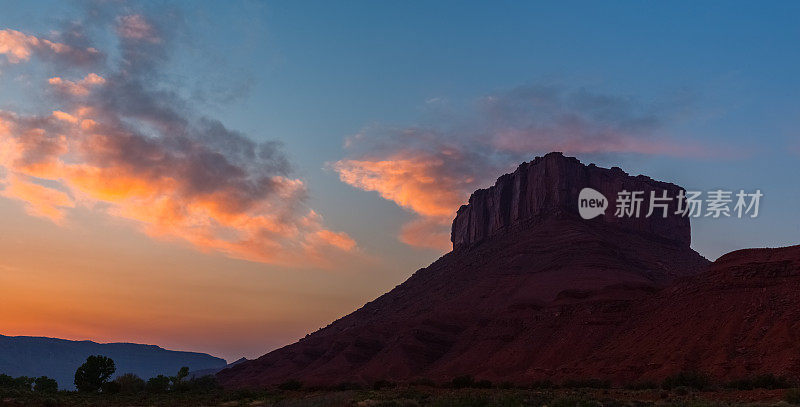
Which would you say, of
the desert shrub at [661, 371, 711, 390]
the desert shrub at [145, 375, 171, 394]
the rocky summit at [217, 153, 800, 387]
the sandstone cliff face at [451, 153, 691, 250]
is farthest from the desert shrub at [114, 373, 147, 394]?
the sandstone cliff face at [451, 153, 691, 250]

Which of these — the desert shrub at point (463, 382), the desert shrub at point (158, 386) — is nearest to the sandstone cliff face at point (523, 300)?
the desert shrub at point (463, 382)

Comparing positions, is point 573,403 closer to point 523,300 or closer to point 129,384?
point 129,384

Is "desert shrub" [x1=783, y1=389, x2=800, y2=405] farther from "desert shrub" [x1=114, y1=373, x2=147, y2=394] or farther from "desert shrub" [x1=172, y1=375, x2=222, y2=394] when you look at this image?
"desert shrub" [x1=114, y1=373, x2=147, y2=394]

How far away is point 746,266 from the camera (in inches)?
2525

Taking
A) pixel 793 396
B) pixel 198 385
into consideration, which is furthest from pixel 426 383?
pixel 793 396

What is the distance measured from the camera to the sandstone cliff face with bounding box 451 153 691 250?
456 feet

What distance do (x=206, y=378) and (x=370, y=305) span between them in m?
71.0

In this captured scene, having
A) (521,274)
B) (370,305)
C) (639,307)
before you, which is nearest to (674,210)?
(521,274)

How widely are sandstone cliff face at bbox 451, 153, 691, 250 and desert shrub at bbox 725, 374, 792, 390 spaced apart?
94.0 m

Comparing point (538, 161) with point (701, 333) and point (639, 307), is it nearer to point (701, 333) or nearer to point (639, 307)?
point (639, 307)

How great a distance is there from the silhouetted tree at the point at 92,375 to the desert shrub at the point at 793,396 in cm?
6803

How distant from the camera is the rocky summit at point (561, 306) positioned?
56.1 m

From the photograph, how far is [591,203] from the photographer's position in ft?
460

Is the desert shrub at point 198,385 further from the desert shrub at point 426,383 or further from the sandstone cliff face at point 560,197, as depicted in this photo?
the sandstone cliff face at point 560,197
